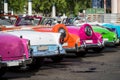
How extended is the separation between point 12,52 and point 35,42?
6.65ft

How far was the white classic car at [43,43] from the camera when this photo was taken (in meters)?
12.8

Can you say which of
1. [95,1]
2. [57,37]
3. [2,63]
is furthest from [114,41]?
[95,1]

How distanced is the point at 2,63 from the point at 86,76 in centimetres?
229

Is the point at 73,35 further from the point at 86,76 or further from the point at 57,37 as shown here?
the point at 86,76

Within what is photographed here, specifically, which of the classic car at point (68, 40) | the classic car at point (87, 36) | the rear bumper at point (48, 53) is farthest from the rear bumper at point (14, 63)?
the classic car at point (87, 36)

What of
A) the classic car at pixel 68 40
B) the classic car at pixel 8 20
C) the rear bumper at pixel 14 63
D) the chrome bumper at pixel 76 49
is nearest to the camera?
the rear bumper at pixel 14 63

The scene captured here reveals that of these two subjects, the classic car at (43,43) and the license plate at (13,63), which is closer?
the license plate at (13,63)

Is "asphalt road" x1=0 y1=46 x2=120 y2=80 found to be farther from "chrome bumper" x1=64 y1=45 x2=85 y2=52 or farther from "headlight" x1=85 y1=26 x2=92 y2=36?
"headlight" x1=85 y1=26 x2=92 y2=36

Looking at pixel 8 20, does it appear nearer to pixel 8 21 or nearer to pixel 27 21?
pixel 8 21

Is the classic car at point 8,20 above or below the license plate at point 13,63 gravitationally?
above

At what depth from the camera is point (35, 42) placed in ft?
42.1

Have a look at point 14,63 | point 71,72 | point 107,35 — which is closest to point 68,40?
point 71,72

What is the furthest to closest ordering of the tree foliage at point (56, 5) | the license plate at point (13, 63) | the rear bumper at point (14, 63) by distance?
the tree foliage at point (56, 5), the license plate at point (13, 63), the rear bumper at point (14, 63)

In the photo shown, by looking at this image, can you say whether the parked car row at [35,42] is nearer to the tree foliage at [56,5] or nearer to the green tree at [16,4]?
the green tree at [16,4]
